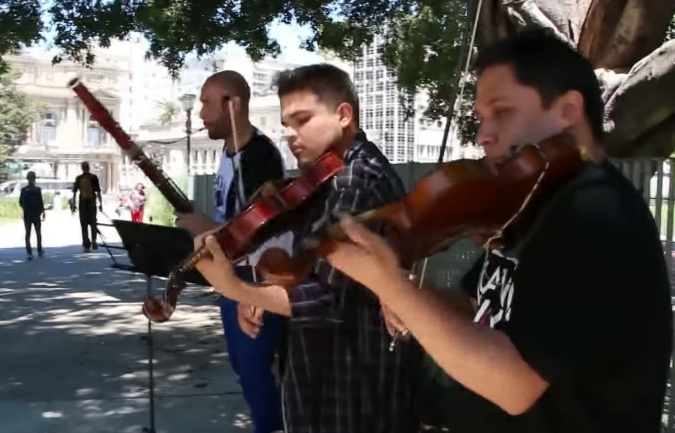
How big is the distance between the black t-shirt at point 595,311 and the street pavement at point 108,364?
11.3 feet

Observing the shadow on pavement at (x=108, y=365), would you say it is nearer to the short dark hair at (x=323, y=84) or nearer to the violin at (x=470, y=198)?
the short dark hair at (x=323, y=84)

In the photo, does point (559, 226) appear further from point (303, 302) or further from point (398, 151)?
point (398, 151)

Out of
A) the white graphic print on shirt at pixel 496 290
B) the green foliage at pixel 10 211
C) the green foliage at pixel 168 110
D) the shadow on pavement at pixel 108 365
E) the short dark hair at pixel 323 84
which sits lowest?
the green foliage at pixel 10 211

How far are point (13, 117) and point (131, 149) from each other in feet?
178

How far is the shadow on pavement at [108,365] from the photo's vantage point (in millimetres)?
5129

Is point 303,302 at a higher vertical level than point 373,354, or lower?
higher

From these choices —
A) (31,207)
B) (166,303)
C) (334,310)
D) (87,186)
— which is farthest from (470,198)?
(87,186)

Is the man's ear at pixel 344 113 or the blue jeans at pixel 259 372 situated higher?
the man's ear at pixel 344 113

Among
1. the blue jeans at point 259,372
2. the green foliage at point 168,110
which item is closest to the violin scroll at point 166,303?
the blue jeans at point 259,372

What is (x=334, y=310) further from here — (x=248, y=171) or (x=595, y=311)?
(x=248, y=171)

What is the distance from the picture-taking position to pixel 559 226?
1270 millimetres

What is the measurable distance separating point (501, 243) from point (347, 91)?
3.63ft

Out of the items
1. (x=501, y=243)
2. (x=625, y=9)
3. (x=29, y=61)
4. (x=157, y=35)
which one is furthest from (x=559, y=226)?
(x=29, y=61)

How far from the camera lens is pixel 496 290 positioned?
1.56 metres
